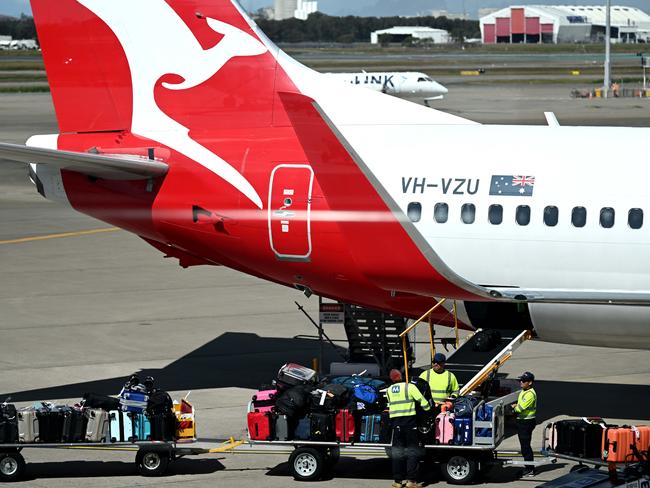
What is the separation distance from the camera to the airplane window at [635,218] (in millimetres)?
21250

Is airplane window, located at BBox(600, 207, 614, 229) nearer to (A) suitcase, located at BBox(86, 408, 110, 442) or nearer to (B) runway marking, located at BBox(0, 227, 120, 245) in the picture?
(A) suitcase, located at BBox(86, 408, 110, 442)

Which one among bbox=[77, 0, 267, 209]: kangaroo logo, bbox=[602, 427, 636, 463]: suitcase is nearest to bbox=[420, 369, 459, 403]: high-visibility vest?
bbox=[602, 427, 636, 463]: suitcase

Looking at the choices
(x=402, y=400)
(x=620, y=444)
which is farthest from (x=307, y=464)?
(x=620, y=444)

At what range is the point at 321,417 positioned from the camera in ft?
→ 63.2

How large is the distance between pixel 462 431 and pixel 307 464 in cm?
249

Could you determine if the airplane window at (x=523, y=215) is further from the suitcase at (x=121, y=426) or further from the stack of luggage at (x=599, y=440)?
the suitcase at (x=121, y=426)

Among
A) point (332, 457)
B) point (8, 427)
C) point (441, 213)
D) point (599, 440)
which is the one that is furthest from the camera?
point (441, 213)

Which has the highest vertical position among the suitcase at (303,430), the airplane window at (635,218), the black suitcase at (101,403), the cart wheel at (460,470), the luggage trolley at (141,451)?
the airplane window at (635,218)

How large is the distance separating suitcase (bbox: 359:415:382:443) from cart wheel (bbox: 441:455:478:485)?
1.20 m

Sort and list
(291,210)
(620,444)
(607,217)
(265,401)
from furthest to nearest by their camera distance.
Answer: (291,210), (607,217), (265,401), (620,444)

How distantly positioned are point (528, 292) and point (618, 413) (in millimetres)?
3213

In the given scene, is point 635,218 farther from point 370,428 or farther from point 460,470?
point 370,428

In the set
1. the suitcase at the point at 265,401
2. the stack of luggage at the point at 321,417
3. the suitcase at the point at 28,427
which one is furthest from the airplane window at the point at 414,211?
the suitcase at the point at 28,427

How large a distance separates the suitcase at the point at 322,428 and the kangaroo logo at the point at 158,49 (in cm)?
760
